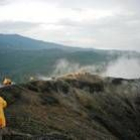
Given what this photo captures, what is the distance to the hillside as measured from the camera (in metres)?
47.1

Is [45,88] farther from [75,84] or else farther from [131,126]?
[131,126]

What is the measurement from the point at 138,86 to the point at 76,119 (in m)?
45.5

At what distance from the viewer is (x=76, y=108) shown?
2783 inches

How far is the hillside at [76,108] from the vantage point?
47125mm

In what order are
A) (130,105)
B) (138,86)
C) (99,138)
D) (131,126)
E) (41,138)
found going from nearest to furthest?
1. (41,138)
2. (99,138)
3. (131,126)
4. (130,105)
5. (138,86)

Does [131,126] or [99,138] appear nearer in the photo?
[99,138]

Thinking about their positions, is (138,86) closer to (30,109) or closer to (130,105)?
(130,105)

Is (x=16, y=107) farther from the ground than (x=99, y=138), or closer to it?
farther from the ground

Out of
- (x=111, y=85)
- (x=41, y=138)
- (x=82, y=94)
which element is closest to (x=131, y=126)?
(x=82, y=94)

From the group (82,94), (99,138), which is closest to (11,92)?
(99,138)

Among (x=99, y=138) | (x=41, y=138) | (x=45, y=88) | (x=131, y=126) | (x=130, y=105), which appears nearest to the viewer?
(x=41, y=138)

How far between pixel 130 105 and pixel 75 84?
14715mm

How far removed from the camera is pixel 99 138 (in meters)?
52.0

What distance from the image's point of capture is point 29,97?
6200 cm
